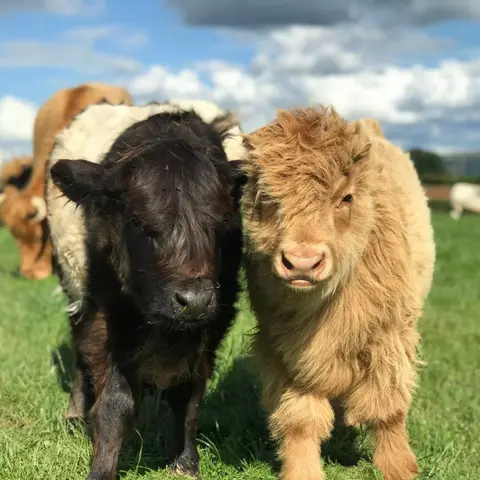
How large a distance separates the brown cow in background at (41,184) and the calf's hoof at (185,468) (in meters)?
3.61

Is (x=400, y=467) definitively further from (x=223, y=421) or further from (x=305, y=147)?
(x=305, y=147)

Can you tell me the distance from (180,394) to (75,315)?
3.36 ft

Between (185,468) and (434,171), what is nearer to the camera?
(185,468)

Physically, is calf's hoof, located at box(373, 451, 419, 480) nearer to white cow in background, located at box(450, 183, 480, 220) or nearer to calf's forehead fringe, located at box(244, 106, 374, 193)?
calf's forehead fringe, located at box(244, 106, 374, 193)

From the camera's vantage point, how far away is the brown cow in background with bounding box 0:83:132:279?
8.88 metres

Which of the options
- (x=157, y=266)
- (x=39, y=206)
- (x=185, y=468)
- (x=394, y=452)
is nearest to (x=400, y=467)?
(x=394, y=452)

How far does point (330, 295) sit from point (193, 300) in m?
0.88

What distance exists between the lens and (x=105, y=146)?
478cm

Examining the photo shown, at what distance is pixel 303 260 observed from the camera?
323 centimetres

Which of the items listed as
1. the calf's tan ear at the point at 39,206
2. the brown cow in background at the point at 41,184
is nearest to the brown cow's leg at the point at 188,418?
the brown cow in background at the point at 41,184

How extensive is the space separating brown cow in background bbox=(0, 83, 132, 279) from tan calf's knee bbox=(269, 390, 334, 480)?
3.93 m

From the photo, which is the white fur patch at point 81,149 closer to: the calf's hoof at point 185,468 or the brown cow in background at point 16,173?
the calf's hoof at point 185,468

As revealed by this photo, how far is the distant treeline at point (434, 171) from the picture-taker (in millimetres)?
41344

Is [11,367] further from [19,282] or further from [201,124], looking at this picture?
[19,282]
